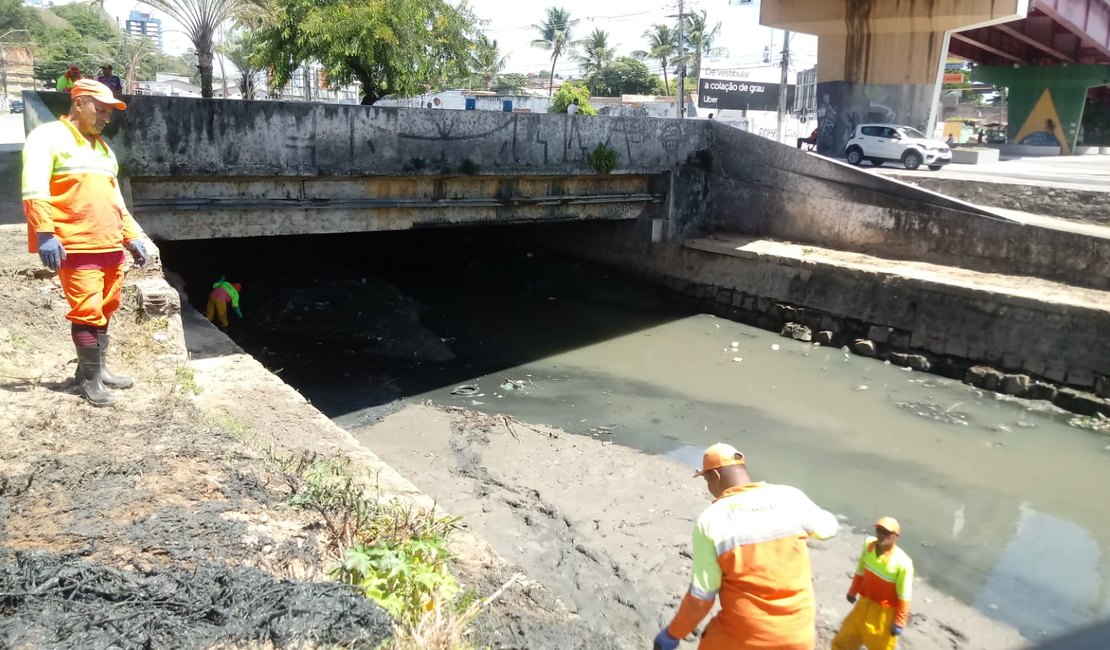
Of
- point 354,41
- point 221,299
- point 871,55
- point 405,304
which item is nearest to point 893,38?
point 871,55

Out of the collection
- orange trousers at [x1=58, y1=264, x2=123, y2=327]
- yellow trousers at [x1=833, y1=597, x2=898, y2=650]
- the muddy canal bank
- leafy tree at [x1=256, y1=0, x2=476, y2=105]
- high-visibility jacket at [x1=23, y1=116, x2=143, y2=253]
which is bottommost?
the muddy canal bank

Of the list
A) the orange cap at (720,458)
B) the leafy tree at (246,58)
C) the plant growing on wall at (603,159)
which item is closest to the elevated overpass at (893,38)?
the plant growing on wall at (603,159)

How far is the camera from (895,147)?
70.5ft

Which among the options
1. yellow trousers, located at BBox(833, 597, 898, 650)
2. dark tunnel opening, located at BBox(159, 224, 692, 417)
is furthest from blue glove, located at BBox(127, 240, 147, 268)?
yellow trousers, located at BBox(833, 597, 898, 650)

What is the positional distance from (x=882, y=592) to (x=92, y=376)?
4716 mm

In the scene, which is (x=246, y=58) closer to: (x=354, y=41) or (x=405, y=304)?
(x=354, y=41)

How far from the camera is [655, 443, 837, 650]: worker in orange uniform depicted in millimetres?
2918

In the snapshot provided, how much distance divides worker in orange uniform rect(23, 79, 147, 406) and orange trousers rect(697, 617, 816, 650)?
3599 mm

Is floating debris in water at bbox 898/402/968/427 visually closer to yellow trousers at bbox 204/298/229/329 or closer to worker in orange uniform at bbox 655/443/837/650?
worker in orange uniform at bbox 655/443/837/650

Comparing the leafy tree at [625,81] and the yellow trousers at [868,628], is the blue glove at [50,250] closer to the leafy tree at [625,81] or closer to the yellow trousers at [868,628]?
the yellow trousers at [868,628]

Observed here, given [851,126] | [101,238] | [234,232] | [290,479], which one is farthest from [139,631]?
[851,126]

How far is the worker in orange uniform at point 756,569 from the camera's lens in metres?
2.92

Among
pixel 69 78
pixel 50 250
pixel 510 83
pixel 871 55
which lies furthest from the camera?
pixel 510 83

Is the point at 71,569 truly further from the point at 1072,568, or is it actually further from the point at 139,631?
the point at 1072,568
